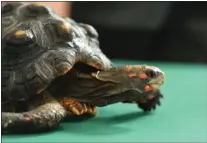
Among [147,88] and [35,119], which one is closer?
[35,119]

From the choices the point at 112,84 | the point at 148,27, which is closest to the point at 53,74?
the point at 112,84

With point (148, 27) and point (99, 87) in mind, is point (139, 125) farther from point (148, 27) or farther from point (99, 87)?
point (148, 27)

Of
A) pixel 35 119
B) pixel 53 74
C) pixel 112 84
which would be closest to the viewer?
pixel 35 119

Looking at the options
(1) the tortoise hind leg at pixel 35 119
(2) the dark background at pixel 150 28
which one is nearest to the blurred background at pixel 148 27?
(2) the dark background at pixel 150 28

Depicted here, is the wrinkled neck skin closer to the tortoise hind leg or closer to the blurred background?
the tortoise hind leg

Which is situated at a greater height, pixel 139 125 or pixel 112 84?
pixel 112 84

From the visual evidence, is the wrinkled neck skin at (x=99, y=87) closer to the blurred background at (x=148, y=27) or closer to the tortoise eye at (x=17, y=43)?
the tortoise eye at (x=17, y=43)
